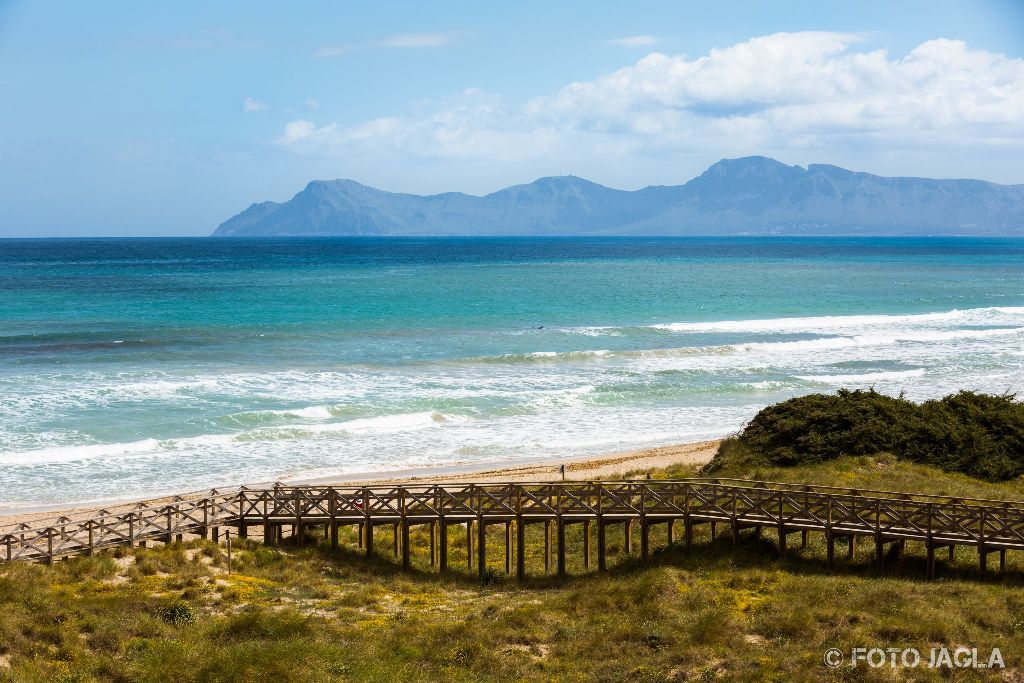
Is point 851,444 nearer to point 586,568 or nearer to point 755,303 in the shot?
point 586,568

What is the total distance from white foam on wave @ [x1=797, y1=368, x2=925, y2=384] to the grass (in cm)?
3120

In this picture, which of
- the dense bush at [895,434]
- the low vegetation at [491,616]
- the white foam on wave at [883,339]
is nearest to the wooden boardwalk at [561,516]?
the low vegetation at [491,616]

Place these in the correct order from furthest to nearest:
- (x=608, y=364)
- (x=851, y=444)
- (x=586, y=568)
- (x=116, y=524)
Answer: (x=608, y=364) → (x=851, y=444) → (x=586, y=568) → (x=116, y=524)

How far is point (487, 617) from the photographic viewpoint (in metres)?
19.3

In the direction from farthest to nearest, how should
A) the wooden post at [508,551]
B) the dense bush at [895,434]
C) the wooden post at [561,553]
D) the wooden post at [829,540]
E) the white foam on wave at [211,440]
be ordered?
the white foam on wave at [211,440] < the dense bush at [895,434] < the wooden post at [508,551] < the wooden post at [561,553] < the wooden post at [829,540]

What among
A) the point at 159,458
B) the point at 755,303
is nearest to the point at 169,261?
the point at 755,303

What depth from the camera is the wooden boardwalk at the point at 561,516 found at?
21.8 meters

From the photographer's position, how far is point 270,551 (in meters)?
23.7

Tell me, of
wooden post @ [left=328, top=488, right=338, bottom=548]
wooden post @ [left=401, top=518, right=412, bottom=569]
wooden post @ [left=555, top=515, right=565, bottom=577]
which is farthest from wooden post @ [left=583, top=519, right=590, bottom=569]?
wooden post @ [left=328, top=488, right=338, bottom=548]

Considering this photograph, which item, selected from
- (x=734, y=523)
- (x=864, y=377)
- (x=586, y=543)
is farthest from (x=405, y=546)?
(x=864, y=377)

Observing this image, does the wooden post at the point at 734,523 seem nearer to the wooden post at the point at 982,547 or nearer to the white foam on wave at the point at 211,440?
the wooden post at the point at 982,547

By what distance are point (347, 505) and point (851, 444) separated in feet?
52.1

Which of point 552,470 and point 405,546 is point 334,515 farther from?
point 552,470

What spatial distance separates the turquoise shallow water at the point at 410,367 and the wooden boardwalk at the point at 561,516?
10049 millimetres
